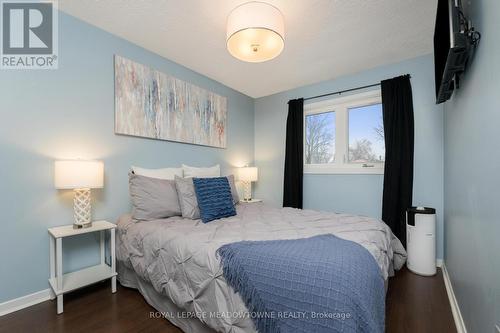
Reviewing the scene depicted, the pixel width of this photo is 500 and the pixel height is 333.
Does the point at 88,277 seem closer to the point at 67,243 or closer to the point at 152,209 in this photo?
the point at 67,243

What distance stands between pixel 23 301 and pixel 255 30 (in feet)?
8.69

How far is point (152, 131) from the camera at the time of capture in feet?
8.38

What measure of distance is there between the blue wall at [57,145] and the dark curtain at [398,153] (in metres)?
2.77

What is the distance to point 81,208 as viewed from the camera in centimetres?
184

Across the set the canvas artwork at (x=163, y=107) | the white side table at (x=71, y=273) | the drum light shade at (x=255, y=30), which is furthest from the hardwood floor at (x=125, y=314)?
the drum light shade at (x=255, y=30)

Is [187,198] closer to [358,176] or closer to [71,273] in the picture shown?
[71,273]

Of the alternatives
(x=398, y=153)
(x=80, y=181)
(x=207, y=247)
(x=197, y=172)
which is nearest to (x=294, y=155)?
(x=398, y=153)

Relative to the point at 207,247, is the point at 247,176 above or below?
above

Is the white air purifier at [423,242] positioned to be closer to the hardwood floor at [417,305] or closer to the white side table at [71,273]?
the hardwood floor at [417,305]

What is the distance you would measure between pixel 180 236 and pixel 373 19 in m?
2.40

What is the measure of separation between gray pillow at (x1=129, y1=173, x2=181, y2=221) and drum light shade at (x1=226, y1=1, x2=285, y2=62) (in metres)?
1.36

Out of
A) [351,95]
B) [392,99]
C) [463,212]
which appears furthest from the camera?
[351,95]

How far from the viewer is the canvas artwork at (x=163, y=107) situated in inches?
91.5

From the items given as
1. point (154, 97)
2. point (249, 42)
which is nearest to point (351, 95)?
point (249, 42)
